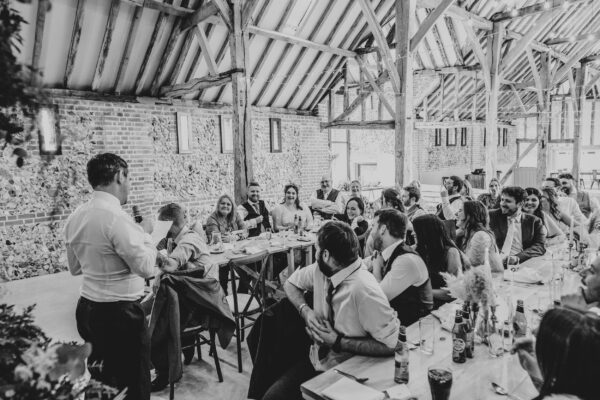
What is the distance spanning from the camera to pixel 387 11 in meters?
8.70

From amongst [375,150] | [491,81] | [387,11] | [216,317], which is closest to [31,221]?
[216,317]

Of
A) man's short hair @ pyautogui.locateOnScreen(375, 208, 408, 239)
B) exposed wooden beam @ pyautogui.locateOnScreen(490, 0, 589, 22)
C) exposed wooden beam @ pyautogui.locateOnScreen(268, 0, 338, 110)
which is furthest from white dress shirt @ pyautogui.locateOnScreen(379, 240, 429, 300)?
exposed wooden beam @ pyautogui.locateOnScreen(268, 0, 338, 110)

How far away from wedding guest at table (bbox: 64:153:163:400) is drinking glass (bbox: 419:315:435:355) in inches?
59.6

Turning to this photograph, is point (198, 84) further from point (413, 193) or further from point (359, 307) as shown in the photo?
point (359, 307)

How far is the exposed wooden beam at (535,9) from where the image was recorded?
7037 mm

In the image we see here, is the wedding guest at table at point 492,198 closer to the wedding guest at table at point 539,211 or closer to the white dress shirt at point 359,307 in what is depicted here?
the wedding guest at table at point 539,211

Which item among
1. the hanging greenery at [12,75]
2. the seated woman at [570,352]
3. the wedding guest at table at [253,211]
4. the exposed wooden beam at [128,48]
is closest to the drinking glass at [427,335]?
the seated woman at [570,352]

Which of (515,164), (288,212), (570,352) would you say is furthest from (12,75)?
(515,164)

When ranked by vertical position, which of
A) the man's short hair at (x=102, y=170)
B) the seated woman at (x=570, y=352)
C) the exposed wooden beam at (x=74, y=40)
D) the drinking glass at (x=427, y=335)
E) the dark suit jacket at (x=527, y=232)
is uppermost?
the exposed wooden beam at (x=74, y=40)

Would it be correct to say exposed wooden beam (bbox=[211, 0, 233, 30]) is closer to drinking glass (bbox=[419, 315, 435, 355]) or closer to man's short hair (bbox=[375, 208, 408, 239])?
man's short hair (bbox=[375, 208, 408, 239])

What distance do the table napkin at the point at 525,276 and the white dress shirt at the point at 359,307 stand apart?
5.14ft

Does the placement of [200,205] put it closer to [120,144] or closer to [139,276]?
[120,144]

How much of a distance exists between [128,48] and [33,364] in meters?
6.27

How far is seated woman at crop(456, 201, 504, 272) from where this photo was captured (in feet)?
11.7
